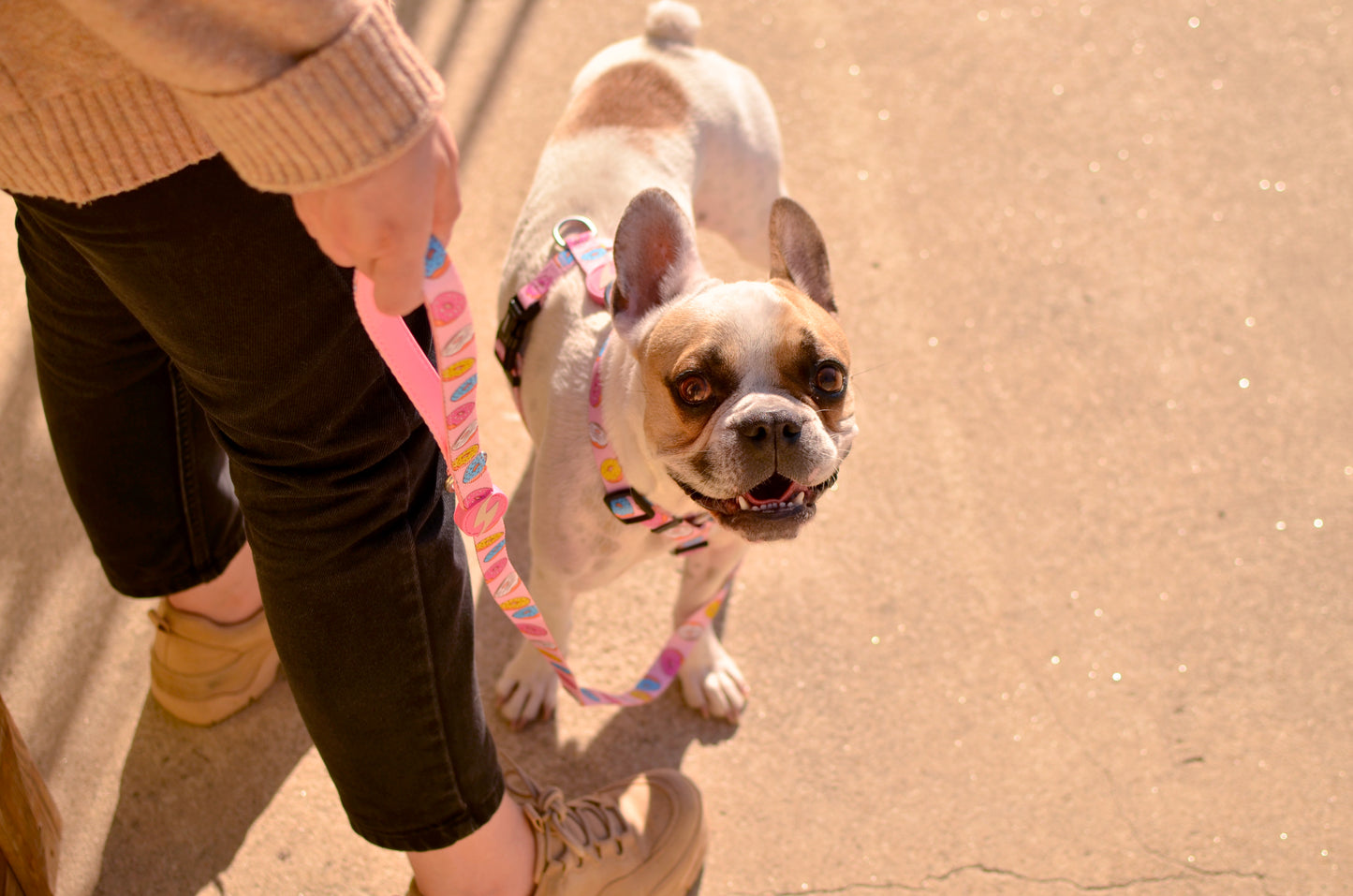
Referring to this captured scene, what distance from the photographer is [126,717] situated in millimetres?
2744

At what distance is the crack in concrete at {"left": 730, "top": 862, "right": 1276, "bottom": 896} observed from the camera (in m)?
2.59

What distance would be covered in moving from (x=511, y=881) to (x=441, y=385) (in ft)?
3.55

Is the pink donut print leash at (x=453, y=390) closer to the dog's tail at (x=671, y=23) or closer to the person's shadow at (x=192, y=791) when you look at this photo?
the person's shadow at (x=192, y=791)

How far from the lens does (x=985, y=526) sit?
3252 mm

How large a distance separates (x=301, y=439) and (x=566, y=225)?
1.23 metres

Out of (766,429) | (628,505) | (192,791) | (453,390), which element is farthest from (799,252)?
(192,791)

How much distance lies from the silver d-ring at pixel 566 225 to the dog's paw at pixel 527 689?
1.05 m

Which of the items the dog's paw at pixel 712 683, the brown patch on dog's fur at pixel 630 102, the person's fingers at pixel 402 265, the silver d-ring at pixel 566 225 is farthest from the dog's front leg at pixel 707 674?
the person's fingers at pixel 402 265

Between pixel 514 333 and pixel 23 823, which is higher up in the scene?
pixel 514 333

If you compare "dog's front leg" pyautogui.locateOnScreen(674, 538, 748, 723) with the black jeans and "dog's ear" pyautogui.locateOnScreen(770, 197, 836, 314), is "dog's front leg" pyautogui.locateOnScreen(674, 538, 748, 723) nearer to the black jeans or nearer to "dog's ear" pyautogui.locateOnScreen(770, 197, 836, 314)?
"dog's ear" pyautogui.locateOnScreen(770, 197, 836, 314)

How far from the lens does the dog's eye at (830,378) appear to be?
2180 millimetres

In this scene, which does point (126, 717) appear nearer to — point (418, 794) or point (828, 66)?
point (418, 794)

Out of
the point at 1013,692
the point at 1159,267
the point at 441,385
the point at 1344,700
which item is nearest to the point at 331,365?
the point at 441,385

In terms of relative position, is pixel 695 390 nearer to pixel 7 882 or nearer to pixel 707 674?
pixel 707 674
